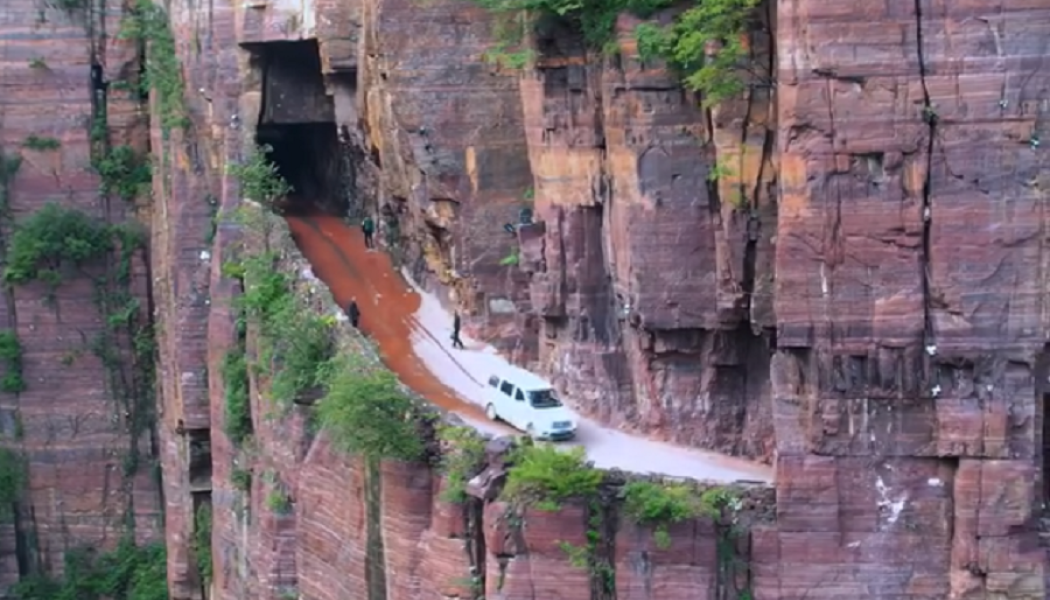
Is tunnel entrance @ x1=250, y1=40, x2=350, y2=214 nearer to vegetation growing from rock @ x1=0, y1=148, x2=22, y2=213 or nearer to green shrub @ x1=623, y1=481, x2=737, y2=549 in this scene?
vegetation growing from rock @ x1=0, y1=148, x2=22, y2=213

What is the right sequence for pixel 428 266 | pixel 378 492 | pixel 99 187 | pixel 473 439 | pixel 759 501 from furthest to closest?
pixel 99 187 → pixel 428 266 → pixel 378 492 → pixel 473 439 → pixel 759 501

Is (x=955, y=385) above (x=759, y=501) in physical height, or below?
above

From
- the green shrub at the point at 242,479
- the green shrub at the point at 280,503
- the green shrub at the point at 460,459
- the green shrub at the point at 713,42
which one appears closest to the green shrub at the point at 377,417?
the green shrub at the point at 460,459

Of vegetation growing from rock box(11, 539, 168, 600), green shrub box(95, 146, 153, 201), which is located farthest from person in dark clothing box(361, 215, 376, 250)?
vegetation growing from rock box(11, 539, 168, 600)

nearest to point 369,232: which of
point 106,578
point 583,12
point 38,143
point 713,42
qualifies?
point 583,12

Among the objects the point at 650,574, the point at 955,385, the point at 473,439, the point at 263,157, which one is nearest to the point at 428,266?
the point at 263,157

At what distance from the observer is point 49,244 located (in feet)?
157

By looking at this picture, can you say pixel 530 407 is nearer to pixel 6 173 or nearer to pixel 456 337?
pixel 456 337

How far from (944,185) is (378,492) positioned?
10578mm

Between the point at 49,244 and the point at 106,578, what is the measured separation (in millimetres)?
9009

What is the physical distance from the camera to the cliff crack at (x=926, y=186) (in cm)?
2397

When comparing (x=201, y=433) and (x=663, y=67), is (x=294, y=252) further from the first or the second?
(x=663, y=67)

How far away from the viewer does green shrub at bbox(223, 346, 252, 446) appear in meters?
37.8

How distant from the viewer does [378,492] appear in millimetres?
29406
